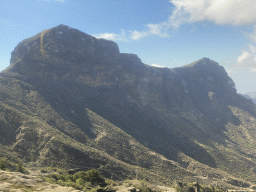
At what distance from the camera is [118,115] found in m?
75.6

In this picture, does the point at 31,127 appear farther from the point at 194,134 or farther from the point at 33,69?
the point at 194,134

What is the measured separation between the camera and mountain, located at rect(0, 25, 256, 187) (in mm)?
43719

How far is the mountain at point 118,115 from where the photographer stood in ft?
143

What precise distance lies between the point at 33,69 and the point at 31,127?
4768 cm

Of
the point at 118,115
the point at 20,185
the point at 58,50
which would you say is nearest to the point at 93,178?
A: the point at 20,185

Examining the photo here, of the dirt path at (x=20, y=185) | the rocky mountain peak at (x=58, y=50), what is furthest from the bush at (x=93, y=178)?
the rocky mountain peak at (x=58, y=50)

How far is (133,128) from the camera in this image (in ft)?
229

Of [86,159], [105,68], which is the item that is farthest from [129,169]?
[105,68]

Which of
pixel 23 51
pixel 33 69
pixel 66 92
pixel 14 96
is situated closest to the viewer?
pixel 14 96

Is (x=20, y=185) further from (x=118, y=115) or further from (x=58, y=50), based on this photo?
(x=58, y=50)

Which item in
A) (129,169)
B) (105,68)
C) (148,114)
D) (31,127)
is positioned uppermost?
(105,68)

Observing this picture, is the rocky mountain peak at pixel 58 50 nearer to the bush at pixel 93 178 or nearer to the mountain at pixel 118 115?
the mountain at pixel 118 115

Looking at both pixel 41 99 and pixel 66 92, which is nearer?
pixel 41 99

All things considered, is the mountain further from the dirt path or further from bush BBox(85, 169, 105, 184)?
the dirt path
